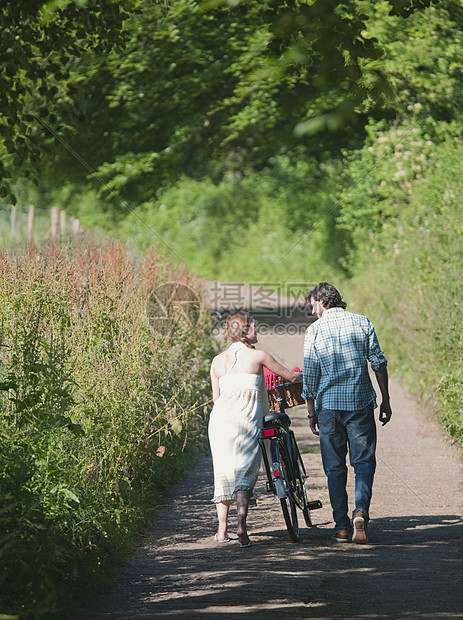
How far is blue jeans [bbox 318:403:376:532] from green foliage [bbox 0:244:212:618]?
4.57 ft

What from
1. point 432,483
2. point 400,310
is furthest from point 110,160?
point 432,483

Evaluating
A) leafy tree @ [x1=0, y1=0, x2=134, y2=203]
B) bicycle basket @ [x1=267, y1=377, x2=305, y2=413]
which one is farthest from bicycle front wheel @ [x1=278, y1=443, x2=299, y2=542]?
leafy tree @ [x1=0, y1=0, x2=134, y2=203]

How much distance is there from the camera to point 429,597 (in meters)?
5.00

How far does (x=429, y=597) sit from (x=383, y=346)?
10.8 m

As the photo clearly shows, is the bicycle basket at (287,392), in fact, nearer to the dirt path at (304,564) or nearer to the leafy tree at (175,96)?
the dirt path at (304,564)

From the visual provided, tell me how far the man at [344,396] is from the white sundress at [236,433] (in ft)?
1.37

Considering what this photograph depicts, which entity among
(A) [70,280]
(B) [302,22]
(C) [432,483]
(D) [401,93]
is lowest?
(C) [432,483]

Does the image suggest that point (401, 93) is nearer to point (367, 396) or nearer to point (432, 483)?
point (432, 483)

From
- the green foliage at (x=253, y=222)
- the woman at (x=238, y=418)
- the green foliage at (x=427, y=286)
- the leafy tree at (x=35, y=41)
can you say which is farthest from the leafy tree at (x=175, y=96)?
the woman at (x=238, y=418)

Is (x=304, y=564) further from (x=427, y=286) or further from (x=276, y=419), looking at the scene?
(x=427, y=286)

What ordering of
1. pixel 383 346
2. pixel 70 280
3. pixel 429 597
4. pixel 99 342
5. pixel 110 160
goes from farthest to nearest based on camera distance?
pixel 110 160, pixel 383 346, pixel 70 280, pixel 99 342, pixel 429 597

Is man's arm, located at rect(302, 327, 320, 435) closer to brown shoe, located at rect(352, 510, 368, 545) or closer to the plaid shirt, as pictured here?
the plaid shirt

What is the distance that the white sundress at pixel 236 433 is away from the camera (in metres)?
6.26

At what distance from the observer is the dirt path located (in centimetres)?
481
